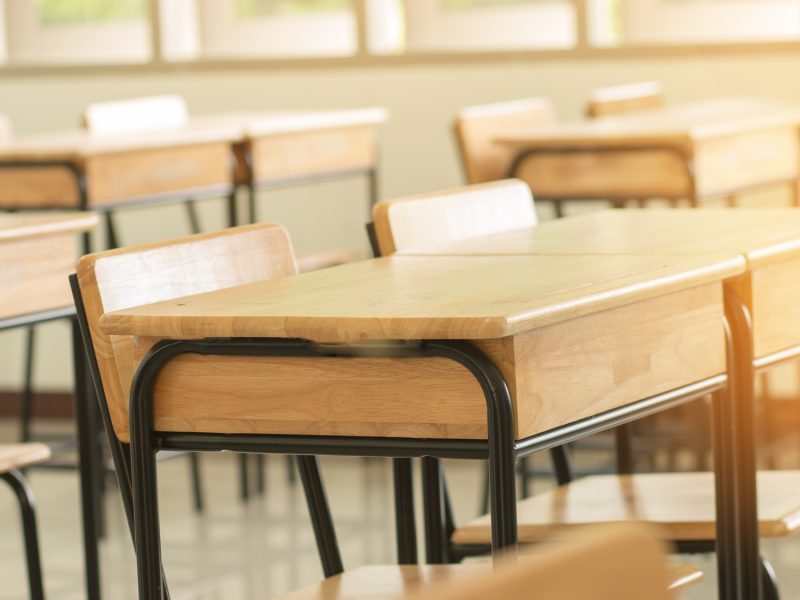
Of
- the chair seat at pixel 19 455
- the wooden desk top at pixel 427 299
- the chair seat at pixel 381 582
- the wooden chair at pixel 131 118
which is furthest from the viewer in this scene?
the wooden chair at pixel 131 118

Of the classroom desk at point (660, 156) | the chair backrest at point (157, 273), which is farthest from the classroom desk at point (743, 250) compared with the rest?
the classroom desk at point (660, 156)

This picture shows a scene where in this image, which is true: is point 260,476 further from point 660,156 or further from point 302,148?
point 660,156

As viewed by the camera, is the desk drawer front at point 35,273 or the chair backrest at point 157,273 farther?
the desk drawer front at point 35,273

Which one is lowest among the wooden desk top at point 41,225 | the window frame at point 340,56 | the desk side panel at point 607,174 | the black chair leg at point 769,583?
the black chair leg at point 769,583

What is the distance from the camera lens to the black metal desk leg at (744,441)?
206cm

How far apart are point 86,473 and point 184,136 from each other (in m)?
1.42

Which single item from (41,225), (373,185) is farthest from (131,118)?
(41,225)

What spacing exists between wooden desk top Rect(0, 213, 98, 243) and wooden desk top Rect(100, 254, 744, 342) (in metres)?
0.93

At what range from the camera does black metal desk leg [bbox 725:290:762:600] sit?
2.06 m

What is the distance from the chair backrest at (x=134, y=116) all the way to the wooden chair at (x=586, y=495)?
215cm

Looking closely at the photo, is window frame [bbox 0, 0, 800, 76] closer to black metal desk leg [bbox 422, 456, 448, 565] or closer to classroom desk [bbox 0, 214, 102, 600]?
classroom desk [bbox 0, 214, 102, 600]

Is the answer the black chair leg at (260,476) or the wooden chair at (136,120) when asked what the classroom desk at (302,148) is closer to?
the wooden chair at (136,120)

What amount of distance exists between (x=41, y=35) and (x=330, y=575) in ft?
14.2

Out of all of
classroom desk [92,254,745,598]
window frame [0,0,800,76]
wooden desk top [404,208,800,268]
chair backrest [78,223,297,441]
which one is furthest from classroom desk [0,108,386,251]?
classroom desk [92,254,745,598]
